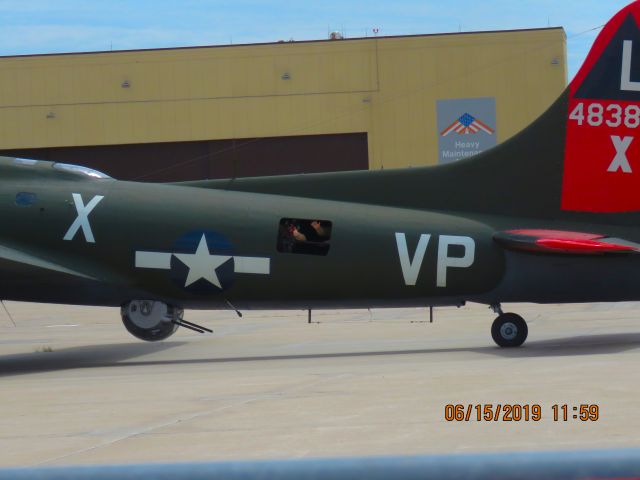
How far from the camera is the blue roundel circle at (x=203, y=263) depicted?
16438 mm

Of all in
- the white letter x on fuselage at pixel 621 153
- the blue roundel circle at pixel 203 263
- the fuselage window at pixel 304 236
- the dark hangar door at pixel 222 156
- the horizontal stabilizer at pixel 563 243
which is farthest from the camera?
the dark hangar door at pixel 222 156

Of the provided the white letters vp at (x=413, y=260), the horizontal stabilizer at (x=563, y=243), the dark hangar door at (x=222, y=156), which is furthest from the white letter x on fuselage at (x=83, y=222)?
the dark hangar door at (x=222, y=156)

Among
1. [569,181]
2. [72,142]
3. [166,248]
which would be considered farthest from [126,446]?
[72,142]

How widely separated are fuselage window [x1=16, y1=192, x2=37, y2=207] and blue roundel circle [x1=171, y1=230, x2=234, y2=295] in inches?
109

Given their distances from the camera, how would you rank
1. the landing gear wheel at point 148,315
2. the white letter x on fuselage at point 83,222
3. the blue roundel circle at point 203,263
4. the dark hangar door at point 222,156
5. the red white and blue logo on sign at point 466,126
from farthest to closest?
1. the dark hangar door at point 222,156
2. the red white and blue logo on sign at point 466,126
3. the landing gear wheel at point 148,315
4. the white letter x on fuselage at point 83,222
5. the blue roundel circle at point 203,263

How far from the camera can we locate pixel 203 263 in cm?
1645

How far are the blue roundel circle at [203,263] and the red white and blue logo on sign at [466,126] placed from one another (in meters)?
35.2

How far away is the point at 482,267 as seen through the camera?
1580cm

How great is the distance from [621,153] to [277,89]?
1382 inches

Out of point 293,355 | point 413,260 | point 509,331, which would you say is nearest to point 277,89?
point 293,355

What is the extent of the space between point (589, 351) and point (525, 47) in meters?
36.3

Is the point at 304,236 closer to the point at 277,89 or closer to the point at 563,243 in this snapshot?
the point at 563,243
